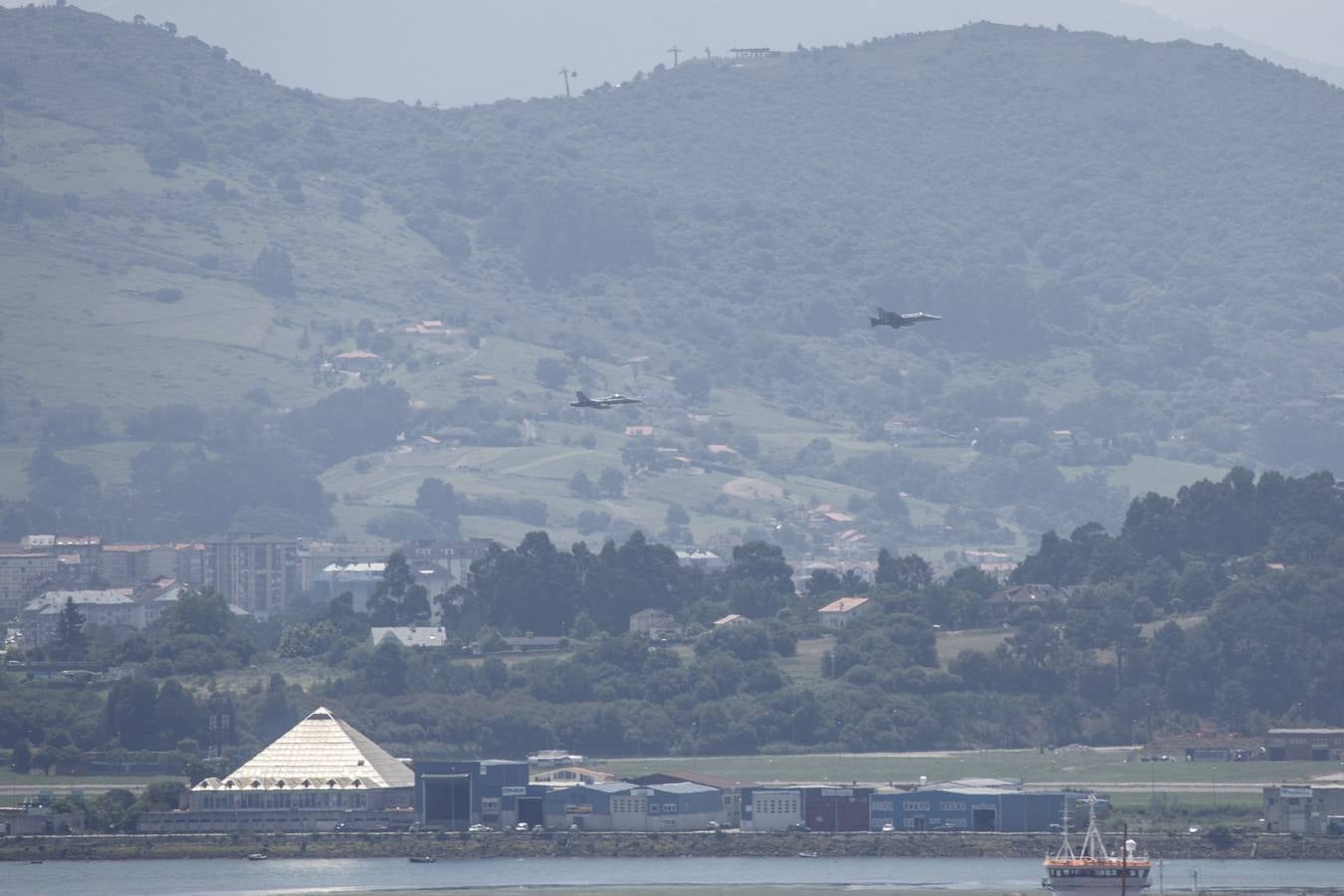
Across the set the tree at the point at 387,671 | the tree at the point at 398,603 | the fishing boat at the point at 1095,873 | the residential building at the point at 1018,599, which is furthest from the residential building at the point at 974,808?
the tree at the point at 398,603

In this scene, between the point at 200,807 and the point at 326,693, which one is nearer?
the point at 200,807

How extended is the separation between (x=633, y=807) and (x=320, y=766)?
11.8 m

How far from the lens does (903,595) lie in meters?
166

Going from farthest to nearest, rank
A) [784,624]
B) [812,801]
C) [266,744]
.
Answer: [784,624], [266,744], [812,801]

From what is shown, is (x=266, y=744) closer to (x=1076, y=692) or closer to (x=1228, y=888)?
(x=1076, y=692)

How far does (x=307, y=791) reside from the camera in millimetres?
122500

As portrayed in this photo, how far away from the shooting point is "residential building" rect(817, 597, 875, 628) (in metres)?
165

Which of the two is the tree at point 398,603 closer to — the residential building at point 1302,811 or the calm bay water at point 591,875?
the calm bay water at point 591,875

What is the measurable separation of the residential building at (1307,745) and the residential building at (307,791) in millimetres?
33107

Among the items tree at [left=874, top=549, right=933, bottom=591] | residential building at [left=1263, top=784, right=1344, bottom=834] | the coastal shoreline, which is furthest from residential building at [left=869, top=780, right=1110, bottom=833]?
tree at [left=874, top=549, right=933, bottom=591]

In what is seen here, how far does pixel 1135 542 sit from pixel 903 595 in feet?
48.5

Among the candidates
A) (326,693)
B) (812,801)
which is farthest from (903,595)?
(812,801)

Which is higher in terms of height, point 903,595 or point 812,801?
point 903,595

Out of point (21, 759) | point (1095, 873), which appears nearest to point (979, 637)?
point (21, 759)
